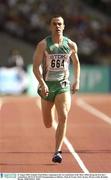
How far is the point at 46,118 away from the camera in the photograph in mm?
10664

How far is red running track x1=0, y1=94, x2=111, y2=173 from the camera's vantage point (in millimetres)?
10328

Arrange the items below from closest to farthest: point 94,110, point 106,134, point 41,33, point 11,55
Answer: point 106,134
point 94,110
point 11,55
point 41,33

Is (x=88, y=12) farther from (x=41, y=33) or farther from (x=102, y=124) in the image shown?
(x=102, y=124)

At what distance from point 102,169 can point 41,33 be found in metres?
26.8

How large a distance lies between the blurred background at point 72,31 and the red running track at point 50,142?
11734mm

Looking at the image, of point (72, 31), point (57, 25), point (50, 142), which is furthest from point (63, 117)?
point (72, 31)

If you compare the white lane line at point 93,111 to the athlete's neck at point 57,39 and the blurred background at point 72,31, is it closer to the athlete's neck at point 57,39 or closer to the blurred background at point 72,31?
the blurred background at point 72,31

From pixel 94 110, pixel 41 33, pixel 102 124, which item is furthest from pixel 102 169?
pixel 41 33

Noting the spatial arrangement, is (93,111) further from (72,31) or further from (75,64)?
(72,31)

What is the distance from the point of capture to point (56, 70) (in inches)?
406

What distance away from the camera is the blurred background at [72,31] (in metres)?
34.9

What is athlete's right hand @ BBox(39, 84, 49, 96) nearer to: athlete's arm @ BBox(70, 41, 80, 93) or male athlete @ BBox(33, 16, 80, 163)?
male athlete @ BBox(33, 16, 80, 163)

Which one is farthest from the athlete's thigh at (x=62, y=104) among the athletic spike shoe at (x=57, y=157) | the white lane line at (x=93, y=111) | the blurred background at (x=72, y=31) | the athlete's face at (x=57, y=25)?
the blurred background at (x=72, y=31)

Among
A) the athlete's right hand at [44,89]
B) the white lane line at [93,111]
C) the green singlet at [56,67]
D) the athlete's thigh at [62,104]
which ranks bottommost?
the white lane line at [93,111]
